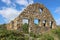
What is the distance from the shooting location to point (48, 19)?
28859mm

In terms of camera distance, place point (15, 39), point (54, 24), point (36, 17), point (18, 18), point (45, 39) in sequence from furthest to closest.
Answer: point (54, 24)
point (36, 17)
point (18, 18)
point (15, 39)
point (45, 39)

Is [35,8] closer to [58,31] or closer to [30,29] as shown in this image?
[30,29]

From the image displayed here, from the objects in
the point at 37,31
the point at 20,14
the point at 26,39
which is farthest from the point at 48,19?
the point at 26,39

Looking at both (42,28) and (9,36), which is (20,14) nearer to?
(42,28)

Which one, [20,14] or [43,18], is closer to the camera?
[20,14]

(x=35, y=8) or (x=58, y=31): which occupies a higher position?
(x=35, y=8)

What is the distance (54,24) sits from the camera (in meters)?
29.8

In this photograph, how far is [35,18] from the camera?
27.2 meters

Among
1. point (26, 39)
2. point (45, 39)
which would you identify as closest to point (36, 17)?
point (26, 39)

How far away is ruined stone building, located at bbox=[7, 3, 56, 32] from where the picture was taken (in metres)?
25.5

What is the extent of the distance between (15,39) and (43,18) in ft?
38.2

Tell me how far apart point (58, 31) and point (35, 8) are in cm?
1012

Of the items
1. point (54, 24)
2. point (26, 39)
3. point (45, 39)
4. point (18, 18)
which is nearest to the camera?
point (45, 39)

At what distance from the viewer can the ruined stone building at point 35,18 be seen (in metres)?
25.5
